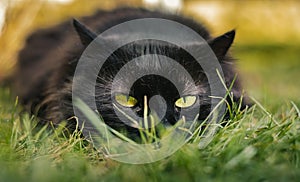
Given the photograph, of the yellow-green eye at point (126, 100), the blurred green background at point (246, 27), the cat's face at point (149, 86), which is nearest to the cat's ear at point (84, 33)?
the cat's face at point (149, 86)

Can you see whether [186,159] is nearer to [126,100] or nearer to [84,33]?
[126,100]

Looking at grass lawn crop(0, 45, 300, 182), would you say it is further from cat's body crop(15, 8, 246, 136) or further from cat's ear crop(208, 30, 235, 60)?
cat's ear crop(208, 30, 235, 60)

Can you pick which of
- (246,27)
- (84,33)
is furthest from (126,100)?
(246,27)

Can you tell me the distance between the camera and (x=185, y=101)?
6.31 feet

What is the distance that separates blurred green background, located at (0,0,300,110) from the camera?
3826 mm

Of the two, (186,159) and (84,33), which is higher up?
(84,33)

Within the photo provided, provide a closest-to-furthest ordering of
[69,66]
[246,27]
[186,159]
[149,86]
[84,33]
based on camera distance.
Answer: [186,159] → [149,86] → [84,33] → [69,66] → [246,27]

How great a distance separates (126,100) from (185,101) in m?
0.23

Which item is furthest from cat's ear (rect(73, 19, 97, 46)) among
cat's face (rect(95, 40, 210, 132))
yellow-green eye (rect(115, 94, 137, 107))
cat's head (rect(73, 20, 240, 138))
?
yellow-green eye (rect(115, 94, 137, 107))

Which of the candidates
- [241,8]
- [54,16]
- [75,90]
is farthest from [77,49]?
[241,8]

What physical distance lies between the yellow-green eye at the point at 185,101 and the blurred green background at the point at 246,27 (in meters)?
2.00

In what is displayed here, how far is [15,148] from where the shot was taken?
1721 millimetres

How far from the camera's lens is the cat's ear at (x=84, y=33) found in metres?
2.05

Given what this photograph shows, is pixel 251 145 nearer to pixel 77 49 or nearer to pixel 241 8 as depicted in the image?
pixel 77 49
